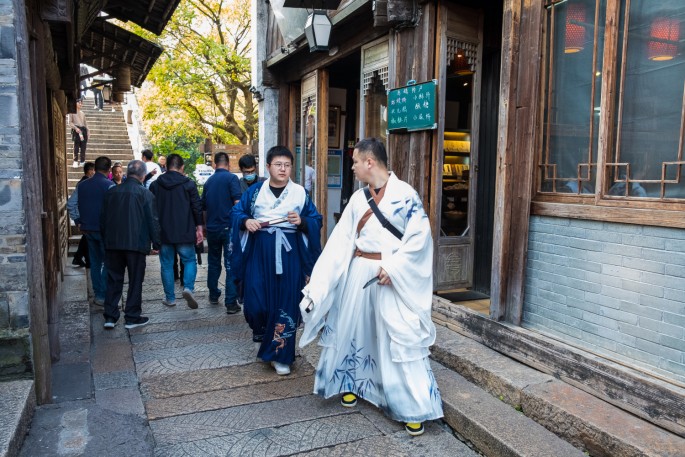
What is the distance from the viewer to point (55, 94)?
9.03 m

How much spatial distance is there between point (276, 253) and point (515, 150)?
90.2 inches

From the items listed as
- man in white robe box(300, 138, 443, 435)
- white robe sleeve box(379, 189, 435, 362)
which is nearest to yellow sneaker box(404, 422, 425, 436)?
man in white robe box(300, 138, 443, 435)

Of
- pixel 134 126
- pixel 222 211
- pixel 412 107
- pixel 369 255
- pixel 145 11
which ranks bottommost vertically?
pixel 369 255

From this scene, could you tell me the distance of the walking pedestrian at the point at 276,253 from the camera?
5082mm

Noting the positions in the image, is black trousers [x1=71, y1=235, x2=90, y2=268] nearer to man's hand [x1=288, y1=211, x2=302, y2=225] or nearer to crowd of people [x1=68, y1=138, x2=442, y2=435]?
crowd of people [x1=68, y1=138, x2=442, y2=435]

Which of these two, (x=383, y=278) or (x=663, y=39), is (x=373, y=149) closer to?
(x=383, y=278)

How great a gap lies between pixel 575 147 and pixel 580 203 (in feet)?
1.52

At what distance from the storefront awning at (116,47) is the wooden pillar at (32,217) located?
6539mm

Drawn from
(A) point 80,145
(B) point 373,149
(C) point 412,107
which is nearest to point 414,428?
(B) point 373,149

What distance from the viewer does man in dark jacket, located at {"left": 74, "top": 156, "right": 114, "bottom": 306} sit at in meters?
7.61

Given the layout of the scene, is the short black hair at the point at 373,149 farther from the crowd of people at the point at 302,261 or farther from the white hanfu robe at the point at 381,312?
the white hanfu robe at the point at 381,312

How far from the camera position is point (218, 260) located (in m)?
7.54

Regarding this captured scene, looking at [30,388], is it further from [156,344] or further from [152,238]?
[152,238]

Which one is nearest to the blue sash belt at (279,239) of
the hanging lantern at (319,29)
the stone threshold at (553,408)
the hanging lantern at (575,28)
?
the stone threshold at (553,408)
